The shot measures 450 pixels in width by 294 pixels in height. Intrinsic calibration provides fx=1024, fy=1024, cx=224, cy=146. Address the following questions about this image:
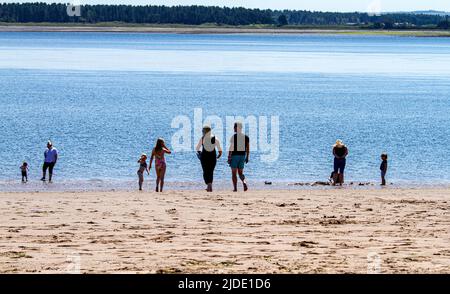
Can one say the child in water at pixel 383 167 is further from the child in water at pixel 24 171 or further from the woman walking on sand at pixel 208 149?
the child in water at pixel 24 171

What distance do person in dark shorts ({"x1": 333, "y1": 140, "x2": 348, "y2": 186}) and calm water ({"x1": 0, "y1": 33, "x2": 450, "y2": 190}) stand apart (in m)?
2.90

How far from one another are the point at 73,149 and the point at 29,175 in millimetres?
8268

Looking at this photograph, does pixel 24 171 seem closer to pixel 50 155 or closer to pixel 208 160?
pixel 50 155

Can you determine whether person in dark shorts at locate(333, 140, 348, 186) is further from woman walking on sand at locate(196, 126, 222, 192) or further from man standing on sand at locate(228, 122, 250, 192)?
woman walking on sand at locate(196, 126, 222, 192)

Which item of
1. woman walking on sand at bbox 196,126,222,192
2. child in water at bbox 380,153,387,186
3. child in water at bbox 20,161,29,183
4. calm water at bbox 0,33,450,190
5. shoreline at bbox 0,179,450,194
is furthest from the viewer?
calm water at bbox 0,33,450,190

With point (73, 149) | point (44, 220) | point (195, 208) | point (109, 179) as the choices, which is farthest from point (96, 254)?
point (73, 149)

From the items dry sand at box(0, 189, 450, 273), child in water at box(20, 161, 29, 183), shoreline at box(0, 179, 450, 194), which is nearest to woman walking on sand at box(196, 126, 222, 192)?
dry sand at box(0, 189, 450, 273)

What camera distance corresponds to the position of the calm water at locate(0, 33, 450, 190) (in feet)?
107

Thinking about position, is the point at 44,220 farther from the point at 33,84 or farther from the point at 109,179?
the point at 33,84

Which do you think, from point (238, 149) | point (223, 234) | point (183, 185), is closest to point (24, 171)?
point (183, 185)

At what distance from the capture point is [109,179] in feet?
97.5

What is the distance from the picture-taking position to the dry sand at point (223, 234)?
12164 mm

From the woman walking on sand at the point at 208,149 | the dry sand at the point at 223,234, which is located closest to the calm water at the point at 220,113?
the woman walking on sand at the point at 208,149

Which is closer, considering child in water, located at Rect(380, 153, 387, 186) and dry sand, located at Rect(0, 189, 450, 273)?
dry sand, located at Rect(0, 189, 450, 273)
